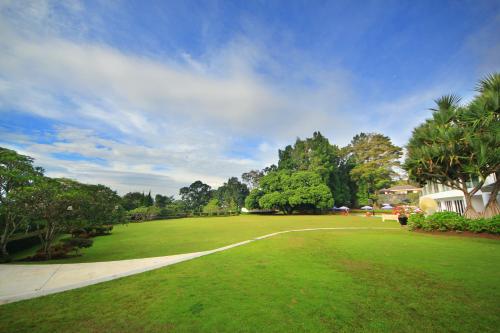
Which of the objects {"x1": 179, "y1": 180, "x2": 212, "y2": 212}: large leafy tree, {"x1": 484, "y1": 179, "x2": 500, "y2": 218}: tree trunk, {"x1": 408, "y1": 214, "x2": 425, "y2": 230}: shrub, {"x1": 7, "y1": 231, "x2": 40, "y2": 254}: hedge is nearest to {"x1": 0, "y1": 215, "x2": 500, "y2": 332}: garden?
{"x1": 408, "y1": 214, "x2": 425, "y2": 230}: shrub

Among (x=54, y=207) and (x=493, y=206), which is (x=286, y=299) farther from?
(x=493, y=206)

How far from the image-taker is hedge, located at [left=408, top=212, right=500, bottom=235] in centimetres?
1136

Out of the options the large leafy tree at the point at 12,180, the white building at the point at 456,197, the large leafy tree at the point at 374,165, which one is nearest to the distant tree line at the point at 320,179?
the large leafy tree at the point at 374,165

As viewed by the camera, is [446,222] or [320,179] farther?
[320,179]

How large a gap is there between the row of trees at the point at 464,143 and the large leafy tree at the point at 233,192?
54550 millimetres

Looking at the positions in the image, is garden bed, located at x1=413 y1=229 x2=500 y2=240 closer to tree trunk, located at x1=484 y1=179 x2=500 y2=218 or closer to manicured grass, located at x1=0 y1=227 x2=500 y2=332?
tree trunk, located at x1=484 y1=179 x2=500 y2=218

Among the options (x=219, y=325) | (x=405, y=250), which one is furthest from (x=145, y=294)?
(x=405, y=250)

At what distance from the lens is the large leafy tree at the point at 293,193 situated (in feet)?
119

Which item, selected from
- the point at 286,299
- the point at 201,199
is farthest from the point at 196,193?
the point at 286,299

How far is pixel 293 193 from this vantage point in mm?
38594

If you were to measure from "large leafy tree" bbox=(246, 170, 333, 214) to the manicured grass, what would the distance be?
29395 mm

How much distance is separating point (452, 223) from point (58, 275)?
1727 cm

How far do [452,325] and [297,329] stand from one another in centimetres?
224

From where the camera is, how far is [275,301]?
170 inches
